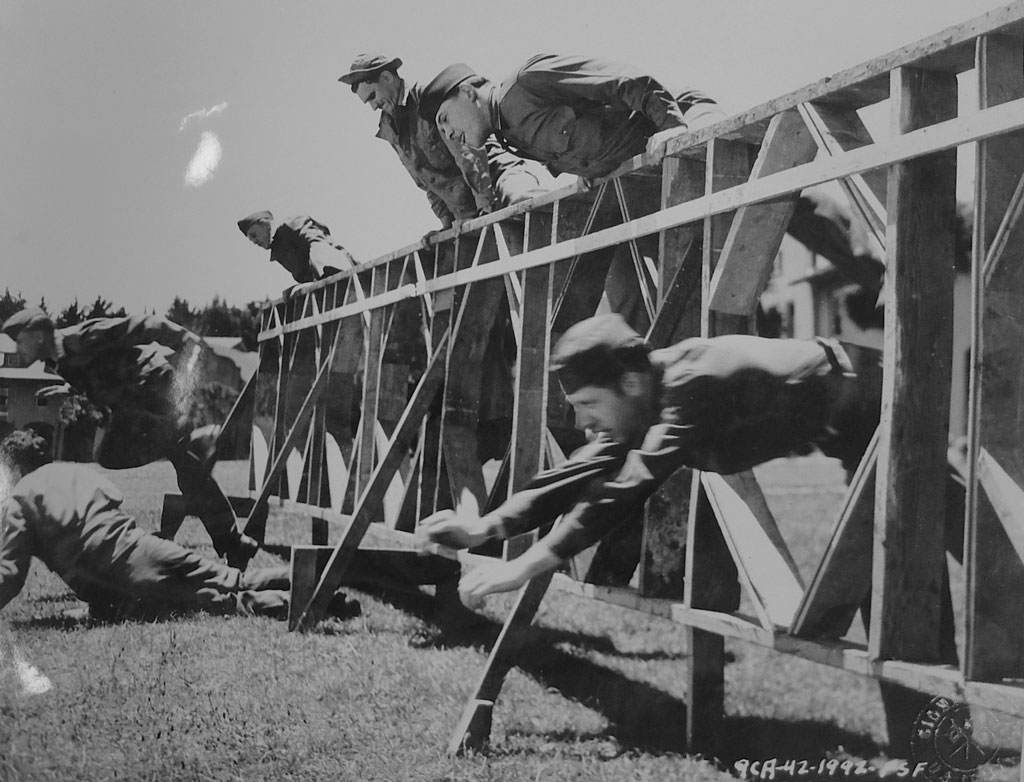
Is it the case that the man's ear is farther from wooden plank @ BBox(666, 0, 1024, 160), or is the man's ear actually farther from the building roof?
the building roof

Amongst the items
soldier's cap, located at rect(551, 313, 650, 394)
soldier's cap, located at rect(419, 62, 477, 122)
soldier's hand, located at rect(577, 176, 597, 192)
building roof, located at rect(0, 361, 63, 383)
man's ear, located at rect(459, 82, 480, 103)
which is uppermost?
soldier's cap, located at rect(419, 62, 477, 122)

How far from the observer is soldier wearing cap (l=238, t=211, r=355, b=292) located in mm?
3699

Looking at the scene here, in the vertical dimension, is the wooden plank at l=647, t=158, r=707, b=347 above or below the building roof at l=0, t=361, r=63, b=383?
above

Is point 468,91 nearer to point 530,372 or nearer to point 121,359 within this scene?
point 530,372

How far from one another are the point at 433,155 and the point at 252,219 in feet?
2.68

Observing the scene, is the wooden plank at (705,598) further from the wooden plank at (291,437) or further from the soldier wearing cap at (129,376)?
the wooden plank at (291,437)

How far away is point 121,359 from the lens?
3.77 metres

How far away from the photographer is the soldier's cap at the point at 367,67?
360 cm

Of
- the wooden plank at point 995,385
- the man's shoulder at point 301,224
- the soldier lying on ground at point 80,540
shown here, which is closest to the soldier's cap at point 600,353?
the wooden plank at point 995,385

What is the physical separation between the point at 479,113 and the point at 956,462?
219 cm

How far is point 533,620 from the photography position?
3.19m

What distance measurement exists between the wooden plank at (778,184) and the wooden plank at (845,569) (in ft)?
2.24

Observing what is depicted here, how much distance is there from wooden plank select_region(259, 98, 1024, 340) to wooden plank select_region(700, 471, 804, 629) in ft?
2.59

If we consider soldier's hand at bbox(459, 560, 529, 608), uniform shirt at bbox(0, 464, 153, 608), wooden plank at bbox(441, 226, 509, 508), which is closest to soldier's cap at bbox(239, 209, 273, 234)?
wooden plank at bbox(441, 226, 509, 508)
